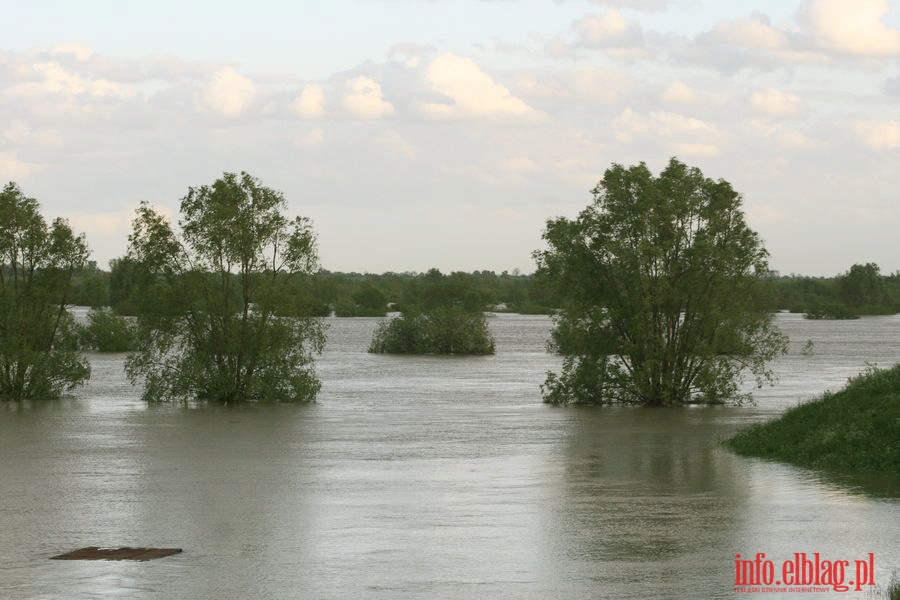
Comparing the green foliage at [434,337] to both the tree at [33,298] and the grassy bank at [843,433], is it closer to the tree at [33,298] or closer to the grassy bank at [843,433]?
the tree at [33,298]

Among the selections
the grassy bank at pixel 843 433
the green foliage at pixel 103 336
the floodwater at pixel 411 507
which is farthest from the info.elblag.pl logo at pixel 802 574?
the green foliage at pixel 103 336

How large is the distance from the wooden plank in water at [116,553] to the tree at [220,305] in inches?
901

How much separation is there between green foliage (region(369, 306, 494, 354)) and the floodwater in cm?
4277

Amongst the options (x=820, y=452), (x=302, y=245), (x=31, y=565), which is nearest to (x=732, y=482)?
(x=820, y=452)

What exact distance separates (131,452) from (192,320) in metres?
12.9

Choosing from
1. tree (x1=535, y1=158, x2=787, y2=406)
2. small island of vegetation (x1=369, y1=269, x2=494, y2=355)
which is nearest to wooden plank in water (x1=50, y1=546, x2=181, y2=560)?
tree (x1=535, y1=158, x2=787, y2=406)

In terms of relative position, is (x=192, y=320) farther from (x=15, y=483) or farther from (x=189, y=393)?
(x=15, y=483)

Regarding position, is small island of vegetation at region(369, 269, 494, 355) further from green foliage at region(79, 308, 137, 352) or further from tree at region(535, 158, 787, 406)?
tree at region(535, 158, 787, 406)

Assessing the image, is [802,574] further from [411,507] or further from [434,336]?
[434,336]

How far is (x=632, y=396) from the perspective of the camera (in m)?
36.0

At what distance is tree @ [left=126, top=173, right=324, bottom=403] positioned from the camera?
121 ft

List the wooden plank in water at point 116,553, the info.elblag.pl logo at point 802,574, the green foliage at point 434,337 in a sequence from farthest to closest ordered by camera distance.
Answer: the green foliage at point 434,337 → the wooden plank in water at point 116,553 → the info.elblag.pl logo at point 802,574

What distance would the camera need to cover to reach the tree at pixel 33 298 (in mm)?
37031

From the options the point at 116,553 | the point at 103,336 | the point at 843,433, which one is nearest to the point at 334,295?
the point at 103,336
